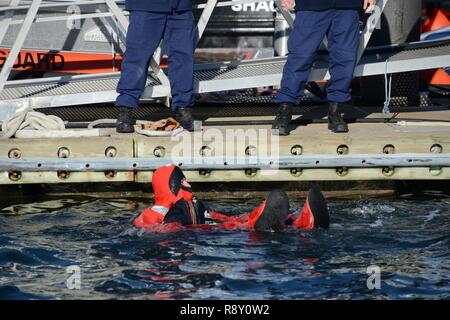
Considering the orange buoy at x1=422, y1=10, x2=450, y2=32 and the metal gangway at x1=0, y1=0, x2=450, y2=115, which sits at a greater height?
the orange buoy at x1=422, y1=10, x2=450, y2=32

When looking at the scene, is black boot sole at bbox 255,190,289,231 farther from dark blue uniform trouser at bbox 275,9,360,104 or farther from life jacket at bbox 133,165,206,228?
dark blue uniform trouser at bbox 275,9,360,104

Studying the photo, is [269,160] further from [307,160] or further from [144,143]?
[144,143]

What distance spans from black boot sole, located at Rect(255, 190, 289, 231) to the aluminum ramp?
70.7 inches

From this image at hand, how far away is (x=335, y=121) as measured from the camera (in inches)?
343

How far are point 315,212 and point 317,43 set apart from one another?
180 centimetres

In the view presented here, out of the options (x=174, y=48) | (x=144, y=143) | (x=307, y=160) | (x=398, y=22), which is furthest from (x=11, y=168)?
(x=398, y=22)

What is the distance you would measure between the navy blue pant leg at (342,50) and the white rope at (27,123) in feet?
7.59

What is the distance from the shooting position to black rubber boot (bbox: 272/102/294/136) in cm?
855

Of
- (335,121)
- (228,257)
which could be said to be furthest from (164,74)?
(228,257)

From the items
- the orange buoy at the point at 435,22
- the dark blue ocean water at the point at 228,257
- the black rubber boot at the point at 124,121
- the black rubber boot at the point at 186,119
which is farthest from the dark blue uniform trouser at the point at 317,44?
the orange buoy at the point at 435,22

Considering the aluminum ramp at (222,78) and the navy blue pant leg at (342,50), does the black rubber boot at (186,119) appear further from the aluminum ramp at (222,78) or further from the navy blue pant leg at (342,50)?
the navy blue pant leg at (342,50)

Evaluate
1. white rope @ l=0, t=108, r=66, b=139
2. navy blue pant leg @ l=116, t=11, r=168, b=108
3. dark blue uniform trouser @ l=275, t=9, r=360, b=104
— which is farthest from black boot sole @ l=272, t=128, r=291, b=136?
white rope @ l=0, t=108, r=66, b=139

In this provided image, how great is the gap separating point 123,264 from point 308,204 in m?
1.37

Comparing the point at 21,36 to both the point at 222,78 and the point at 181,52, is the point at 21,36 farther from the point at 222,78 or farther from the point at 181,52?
the point at 222,78
